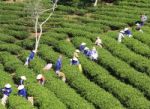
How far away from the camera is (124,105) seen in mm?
19625

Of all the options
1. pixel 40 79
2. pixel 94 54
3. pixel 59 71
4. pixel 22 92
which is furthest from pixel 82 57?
pixel 22 92

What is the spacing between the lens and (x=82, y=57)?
24.7 meters

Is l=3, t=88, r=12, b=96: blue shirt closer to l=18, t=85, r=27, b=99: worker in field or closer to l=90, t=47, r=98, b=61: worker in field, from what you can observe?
l=18, t=85, r=27, b=99: worker in field

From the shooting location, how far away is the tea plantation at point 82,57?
19.6 m

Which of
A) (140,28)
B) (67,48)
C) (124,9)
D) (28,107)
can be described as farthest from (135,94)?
(124,9)

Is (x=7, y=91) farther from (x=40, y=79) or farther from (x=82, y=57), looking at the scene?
(x=82, y=57)

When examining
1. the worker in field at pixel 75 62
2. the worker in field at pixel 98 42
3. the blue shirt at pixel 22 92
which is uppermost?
the worker in field at pixel 98 42

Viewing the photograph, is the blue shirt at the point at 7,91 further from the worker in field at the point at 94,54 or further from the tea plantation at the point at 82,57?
the worker in field at the point at 94,54

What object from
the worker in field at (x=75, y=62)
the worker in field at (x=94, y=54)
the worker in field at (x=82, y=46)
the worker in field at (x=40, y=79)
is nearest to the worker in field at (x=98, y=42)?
the worker in field at (x=82, y=46)

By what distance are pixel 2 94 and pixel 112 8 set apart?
18103 millimetres

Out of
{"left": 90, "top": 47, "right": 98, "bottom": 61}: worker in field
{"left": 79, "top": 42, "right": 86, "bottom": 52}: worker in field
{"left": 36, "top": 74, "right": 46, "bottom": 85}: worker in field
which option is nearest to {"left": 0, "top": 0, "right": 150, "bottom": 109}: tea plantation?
{"left": 36, "top": 74, "right": 46, "bottom": 85}: worker in field

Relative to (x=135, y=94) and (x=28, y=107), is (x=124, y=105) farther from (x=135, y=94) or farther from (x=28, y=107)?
(x=28, y=107)

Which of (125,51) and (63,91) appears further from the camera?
(125,51)

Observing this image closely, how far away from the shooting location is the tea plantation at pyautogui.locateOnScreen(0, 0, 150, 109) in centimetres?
1956
